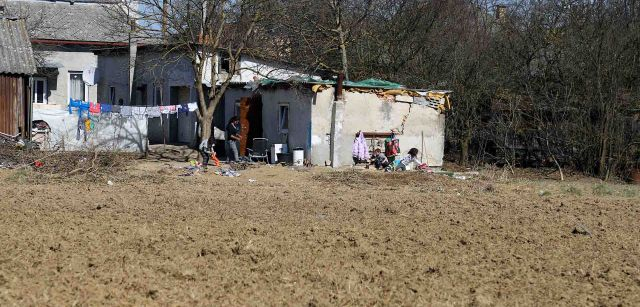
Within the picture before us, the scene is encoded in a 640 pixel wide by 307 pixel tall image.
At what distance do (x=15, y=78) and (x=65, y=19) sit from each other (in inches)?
756

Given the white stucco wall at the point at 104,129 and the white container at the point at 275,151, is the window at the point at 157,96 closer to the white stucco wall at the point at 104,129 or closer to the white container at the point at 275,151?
the white stucco wall at the point at 104,129

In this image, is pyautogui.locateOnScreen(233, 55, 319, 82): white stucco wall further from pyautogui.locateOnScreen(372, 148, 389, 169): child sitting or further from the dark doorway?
pyautogui.locateOnScreen(372, 148, 389, 169): child sitting

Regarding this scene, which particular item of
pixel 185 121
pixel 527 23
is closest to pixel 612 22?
pixel 527 23

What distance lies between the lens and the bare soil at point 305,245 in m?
9.56

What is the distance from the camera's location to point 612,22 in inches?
1117

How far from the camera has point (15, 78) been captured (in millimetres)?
26641

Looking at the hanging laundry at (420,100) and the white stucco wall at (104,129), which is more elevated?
the hanging laundry at (420,100)

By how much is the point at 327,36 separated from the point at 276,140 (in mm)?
6257

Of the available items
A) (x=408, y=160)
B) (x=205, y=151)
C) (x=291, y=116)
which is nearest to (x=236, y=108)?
(x=291, y=116)

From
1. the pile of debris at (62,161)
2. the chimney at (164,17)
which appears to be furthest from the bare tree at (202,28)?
the pile of debris at (62,161)

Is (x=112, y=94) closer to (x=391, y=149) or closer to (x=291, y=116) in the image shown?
(x=291, y=116)

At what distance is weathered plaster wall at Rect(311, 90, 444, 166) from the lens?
27156 mm

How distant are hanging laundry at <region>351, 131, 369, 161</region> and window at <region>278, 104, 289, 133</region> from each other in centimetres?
231

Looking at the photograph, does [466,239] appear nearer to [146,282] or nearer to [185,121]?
[146,282]
